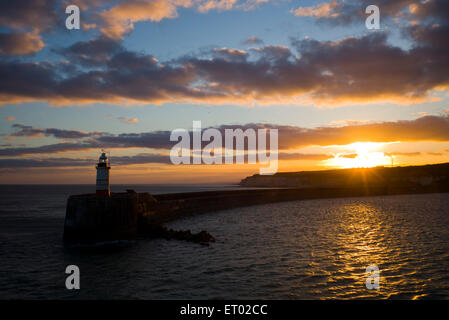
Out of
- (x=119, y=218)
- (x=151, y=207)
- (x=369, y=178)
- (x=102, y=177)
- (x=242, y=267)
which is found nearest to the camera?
(x=242, y=267)

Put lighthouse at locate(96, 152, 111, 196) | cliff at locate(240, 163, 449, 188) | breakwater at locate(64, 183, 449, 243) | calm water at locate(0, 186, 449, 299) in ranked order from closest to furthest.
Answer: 1. calm water at locate(0, 186, 449, 299)
2. breakwater at locate(64, 183, 449, 243)
3. lighthouse at locate(96, 152, 111, 196)
4. cliff at locate(240, 163, 449, 188)

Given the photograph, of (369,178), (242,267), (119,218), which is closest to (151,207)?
(119,218)

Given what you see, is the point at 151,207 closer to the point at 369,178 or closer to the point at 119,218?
the point at 119,218

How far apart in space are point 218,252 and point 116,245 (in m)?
6.11

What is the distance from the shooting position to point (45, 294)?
34.4 ft

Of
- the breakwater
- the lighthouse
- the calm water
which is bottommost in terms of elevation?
the calm water

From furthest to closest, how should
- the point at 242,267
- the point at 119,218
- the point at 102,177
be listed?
the point at 102,177
the point at 119,218
the point at 242,267

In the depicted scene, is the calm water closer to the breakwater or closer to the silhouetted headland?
the breakwater

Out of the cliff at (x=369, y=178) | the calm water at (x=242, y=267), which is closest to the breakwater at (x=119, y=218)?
the calm water at (x=242, y=267)

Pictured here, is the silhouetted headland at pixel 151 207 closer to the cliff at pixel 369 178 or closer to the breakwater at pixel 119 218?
the breakwater at pixel 119 218

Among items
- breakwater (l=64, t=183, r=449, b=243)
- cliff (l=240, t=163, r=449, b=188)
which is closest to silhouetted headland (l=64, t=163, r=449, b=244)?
breakwater (l=64, t=183, r=449, b=243)

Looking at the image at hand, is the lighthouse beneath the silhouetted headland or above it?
above

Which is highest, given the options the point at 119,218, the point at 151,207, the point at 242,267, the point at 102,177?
the point at 102,177
